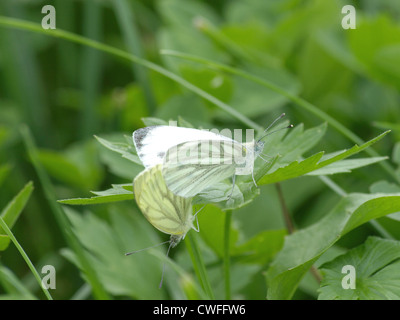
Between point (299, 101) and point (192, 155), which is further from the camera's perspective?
point (299, 101)

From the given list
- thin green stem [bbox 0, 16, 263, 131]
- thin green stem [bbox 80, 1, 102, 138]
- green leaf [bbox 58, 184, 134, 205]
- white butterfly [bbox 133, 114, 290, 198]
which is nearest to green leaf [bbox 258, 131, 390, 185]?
white butterfly [bbox 133, 114, 290, 198]

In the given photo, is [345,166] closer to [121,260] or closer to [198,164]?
[198,164]

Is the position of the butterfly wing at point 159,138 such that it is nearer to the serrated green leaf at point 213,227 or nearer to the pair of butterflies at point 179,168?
the pair of butterflies at point 179,168

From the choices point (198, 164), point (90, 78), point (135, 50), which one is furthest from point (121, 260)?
point (90, 78)

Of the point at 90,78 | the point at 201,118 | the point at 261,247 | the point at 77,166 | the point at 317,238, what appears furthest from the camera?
the point at 90,78

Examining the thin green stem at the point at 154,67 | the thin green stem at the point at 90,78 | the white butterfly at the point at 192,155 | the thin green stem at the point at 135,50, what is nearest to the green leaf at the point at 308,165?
the white butterfly at the point at 192,155

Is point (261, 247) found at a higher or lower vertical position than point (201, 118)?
lower

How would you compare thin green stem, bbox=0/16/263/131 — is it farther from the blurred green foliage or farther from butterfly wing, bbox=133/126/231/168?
butterfly wing, bbox=133/126/231/168
